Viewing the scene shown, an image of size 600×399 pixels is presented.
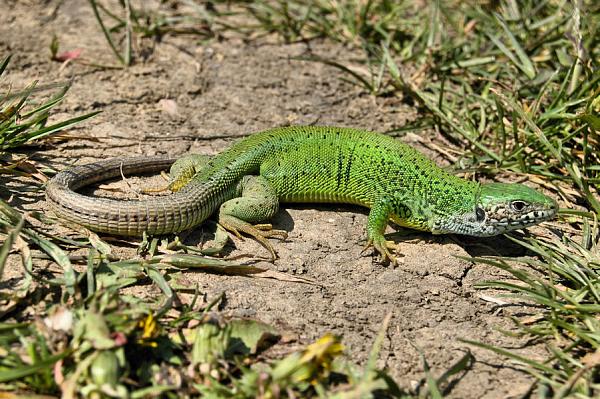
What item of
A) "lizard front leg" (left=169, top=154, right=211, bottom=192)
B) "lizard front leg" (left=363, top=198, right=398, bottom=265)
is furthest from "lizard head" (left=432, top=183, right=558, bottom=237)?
"lizard front leg" (left=169, top=154, right=211, bottom=192)

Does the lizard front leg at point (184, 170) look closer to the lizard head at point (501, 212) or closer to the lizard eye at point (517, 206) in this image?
the lizard head at point (501, 212)

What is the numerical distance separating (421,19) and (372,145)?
9.77 feet

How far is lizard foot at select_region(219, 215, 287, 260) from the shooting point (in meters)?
4.72

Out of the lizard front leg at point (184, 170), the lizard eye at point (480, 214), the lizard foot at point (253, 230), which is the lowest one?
the lizard foot at point (253, 230)

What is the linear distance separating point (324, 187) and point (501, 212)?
135 centimetres

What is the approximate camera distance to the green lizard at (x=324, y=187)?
4754 millimetres

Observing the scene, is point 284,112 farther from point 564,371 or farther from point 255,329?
point 564,371

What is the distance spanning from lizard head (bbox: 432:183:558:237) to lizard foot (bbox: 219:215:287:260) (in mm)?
1238

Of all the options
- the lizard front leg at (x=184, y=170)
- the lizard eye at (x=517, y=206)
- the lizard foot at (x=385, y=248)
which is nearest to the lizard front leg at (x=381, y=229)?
the lizard foot at (x=385, y=248)

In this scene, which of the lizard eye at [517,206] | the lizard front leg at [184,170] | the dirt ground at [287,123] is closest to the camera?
the dirt ground at [287,123]

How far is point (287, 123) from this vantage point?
20.2ft

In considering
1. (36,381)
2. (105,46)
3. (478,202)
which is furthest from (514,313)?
(105,46)

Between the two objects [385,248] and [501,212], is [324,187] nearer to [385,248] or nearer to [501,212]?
[385,248]

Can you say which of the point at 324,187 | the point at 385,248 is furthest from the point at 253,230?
the point at 385,248
